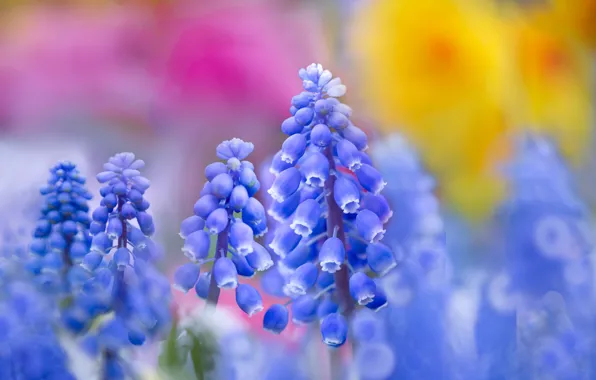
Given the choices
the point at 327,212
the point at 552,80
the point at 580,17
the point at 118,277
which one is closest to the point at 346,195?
the point at 327,212

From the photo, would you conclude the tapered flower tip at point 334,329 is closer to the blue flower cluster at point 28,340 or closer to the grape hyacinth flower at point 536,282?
the grape hyacinth flower at point 536,282

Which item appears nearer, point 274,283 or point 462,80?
point 274,283

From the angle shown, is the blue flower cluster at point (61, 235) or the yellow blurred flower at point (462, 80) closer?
the blue flower cluster at point (61, 235)

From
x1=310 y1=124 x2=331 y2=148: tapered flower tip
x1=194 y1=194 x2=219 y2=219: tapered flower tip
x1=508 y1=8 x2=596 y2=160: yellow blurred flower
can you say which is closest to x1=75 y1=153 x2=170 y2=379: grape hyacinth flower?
x1=194 y1=194 x2=219 y2=219: tapered flower tip

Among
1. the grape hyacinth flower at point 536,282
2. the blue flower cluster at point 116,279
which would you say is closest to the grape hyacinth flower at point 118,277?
the blue flower cluster at point 116,279

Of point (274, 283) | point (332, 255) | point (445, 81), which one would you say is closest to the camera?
point (332, 255)

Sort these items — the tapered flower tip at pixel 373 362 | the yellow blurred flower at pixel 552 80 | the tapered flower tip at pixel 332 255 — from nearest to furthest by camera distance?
the tapered flower tip at pixel 332 255
the tapered flower tip at pixel 373 362
the yellow blurred flower at pixel 552 80

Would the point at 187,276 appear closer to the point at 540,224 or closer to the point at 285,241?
the point at 285,241
